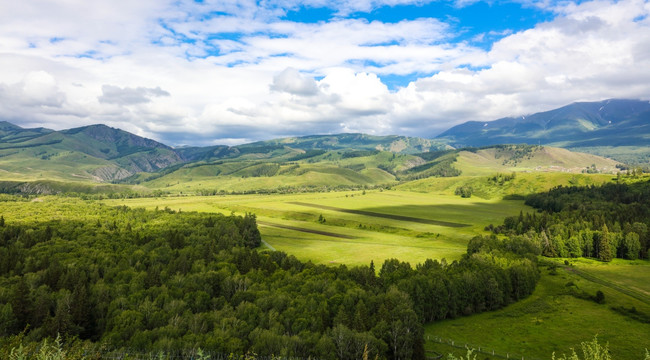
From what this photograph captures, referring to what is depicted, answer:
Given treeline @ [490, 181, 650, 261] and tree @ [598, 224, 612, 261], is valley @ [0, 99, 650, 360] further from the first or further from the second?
treeline @ [490, 181, 650, 261]

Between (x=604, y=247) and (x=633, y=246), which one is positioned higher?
(x=633, y=246)

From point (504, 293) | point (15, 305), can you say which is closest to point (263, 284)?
point (15, 305)

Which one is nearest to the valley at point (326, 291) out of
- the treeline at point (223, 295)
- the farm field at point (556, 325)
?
the treeline at point (223, 295)

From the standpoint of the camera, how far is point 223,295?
3270 inches

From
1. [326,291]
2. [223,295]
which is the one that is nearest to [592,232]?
[326,291]

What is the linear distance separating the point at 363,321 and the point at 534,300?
197 ft

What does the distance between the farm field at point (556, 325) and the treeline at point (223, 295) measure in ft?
17.9

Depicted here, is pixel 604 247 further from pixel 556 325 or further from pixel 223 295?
pixel 223 295

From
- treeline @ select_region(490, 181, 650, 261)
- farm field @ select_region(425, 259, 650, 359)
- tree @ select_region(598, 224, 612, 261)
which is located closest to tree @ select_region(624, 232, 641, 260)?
treeline @ select_region(490, 181, 650, 261)

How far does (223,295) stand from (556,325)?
8007cm

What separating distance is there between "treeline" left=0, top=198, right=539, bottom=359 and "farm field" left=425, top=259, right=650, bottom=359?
546cm

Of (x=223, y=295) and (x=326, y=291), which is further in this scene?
(x=223, y=295)

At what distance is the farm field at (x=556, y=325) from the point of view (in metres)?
70.8

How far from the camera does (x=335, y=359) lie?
5722 centimetres
